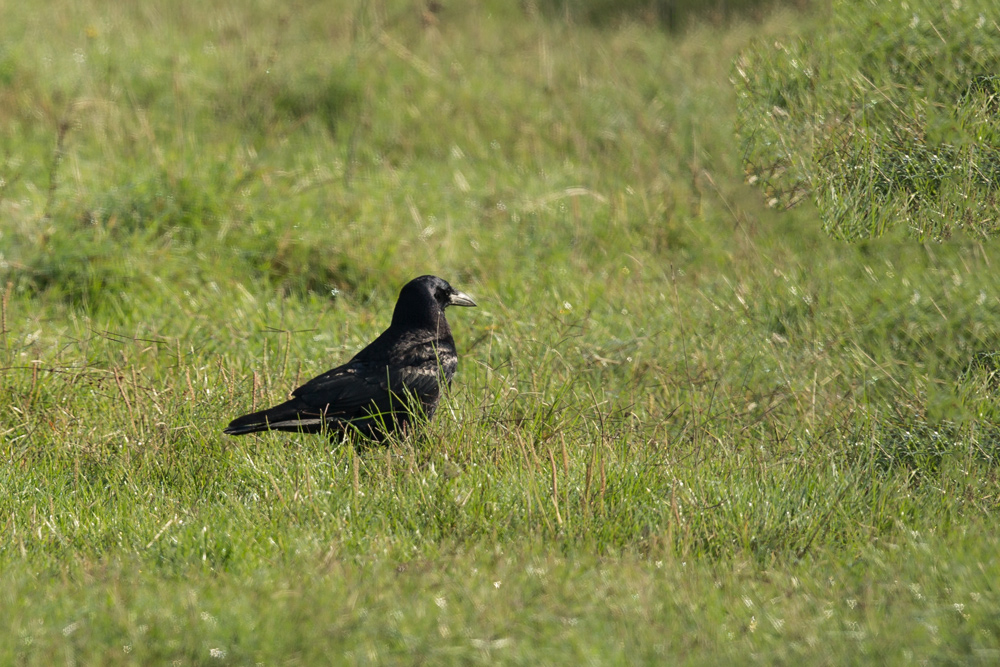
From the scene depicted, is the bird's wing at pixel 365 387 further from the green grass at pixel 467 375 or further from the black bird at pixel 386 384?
the green grass at pixel 467 375

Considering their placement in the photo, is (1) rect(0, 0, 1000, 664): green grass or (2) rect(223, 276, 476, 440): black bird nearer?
(1) rect(0, 0, 1000, 664): green grass

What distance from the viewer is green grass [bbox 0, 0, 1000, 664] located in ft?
10.4

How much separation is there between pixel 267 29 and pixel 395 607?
851 cm

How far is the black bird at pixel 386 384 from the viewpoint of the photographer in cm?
460

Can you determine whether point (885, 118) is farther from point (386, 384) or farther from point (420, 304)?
point (386, 384)

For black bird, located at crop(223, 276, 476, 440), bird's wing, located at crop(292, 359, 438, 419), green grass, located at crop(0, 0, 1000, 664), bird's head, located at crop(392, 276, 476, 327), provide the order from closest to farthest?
green grass, located at crop(0, 0, 1000, 664)
black bird, located at crop(223, 276, 476, 440)
bird's wing, located at crop(292, 359, 438, 419)
bird's head, located at crop(392, 276, 476, 327)

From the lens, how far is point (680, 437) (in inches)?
184

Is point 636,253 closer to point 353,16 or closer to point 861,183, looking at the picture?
point 861,183

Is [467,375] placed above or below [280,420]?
below

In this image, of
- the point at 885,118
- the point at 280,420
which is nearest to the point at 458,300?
the point at 280,420

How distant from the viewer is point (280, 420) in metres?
4.51

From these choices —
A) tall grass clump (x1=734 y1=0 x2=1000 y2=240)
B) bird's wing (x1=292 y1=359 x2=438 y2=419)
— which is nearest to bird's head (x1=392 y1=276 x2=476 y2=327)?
bird's wing (x1=292 y1=359 x2=438 y2=419)

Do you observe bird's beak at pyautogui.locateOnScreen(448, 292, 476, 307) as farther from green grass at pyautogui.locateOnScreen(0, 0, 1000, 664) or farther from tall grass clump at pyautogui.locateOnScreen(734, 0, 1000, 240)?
tall grass clump at pyautogui.locateOnScreen(734, 0, 1000, 240)

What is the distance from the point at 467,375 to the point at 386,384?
73 cm
